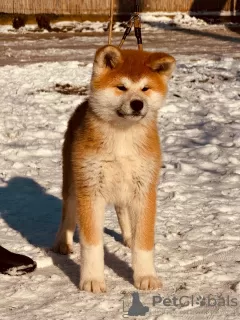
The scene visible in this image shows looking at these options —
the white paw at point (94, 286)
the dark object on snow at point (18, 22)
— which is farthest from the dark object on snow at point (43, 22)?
the white paw at point (94, 286)

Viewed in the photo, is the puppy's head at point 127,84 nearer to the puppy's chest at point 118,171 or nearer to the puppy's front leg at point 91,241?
the puppy's chest at point 118,171

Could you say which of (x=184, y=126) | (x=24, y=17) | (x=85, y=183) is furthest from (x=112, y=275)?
(x=24, y=17)

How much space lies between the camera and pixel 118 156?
4172 mm

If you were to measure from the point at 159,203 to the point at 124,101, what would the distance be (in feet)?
7.24

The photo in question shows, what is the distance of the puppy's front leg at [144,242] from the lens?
4.21 meters

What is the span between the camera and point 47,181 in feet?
22.2

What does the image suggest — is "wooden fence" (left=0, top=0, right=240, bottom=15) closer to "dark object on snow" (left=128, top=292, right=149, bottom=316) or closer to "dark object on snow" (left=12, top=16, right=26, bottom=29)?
"dark object on snow" (left=12, top=16, right=26, bottom=29)

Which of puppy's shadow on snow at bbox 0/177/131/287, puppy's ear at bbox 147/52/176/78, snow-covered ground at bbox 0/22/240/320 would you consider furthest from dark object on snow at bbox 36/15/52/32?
puppy's ear at bbox 147/52/176/78

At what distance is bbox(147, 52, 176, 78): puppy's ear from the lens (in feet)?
13.7

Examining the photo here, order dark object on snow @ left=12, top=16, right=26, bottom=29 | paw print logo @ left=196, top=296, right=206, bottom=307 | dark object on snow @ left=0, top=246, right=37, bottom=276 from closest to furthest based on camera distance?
paw print logo @ left=196, top=296, right=206, bottom=307 < dark object on snow @ left=0, top=246, right=37, bottom=276 < dark object on snow @ left=12, top=16, right=26, bottom=29

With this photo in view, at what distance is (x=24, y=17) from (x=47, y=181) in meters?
16.0

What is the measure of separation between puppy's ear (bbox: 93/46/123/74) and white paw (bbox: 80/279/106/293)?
1.31 metres

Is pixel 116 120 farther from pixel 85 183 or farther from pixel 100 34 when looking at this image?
pixel 100 34

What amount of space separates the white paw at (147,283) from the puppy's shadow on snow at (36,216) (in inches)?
9.0
